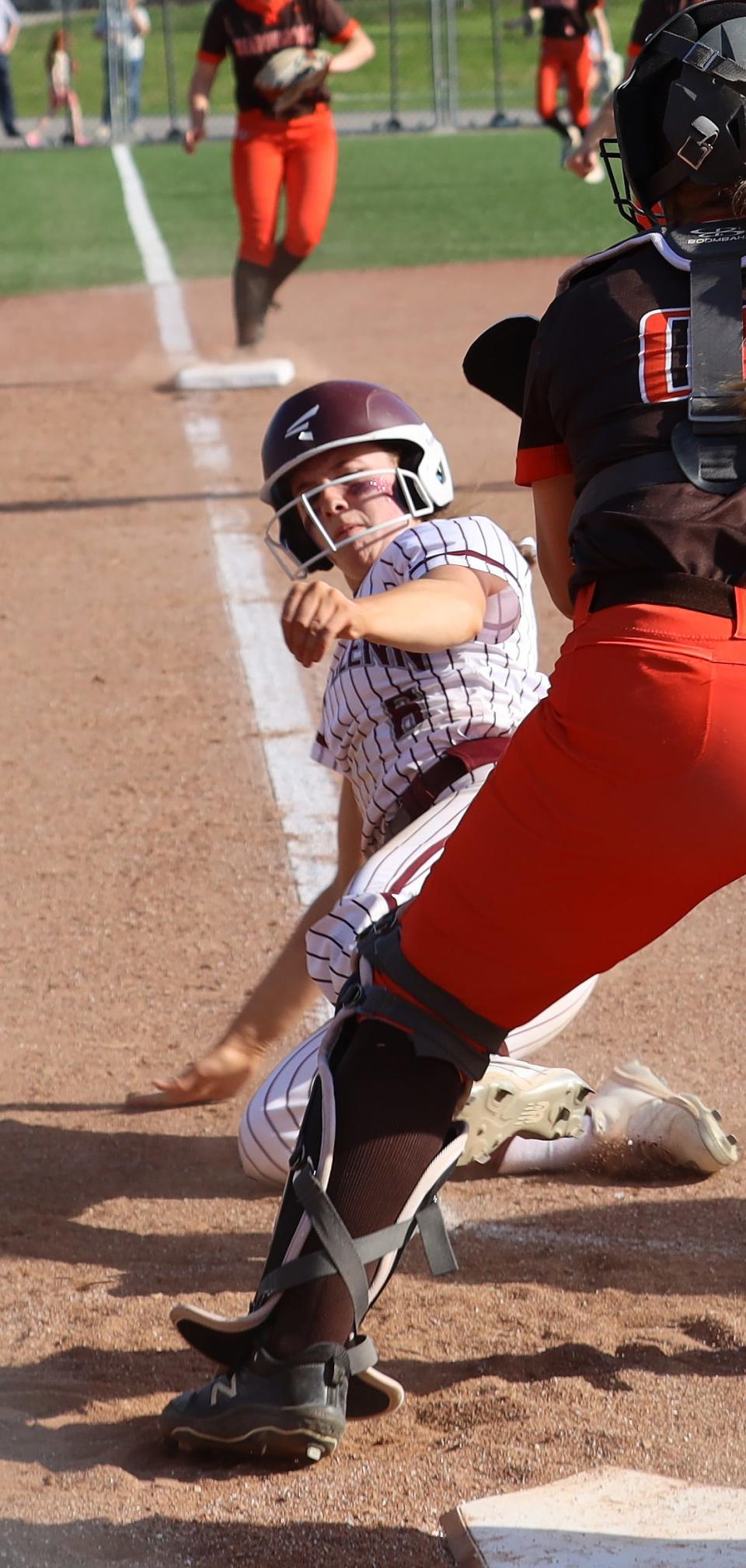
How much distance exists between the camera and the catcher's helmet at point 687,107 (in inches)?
81.0

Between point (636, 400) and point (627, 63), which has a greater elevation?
point (636, 400)

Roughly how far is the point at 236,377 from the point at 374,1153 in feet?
26.7

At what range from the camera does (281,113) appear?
917cm

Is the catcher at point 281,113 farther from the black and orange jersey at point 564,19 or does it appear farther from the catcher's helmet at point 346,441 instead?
the black and orange jersey at point 564,19

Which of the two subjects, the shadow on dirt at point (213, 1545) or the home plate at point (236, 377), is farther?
the home plate at point (236, 377)

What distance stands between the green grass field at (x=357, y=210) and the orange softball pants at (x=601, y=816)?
1278 centimetres

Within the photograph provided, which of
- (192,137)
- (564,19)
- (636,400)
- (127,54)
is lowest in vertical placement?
(127,54)

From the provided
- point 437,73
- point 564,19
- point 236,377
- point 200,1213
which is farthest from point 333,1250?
point 437,73

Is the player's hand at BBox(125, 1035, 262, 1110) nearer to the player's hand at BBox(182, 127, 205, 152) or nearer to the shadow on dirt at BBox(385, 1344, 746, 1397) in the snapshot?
the shadow on dirt at BBox(385, 1344, 746, 1397)

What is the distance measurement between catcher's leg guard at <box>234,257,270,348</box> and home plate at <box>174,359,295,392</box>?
264 mm

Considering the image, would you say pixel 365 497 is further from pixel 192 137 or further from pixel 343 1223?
pixel 192 137

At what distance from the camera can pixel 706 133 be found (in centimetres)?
205

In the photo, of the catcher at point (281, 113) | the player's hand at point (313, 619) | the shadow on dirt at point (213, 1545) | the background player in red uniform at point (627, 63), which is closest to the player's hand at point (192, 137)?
the catcher at point (281, 113)

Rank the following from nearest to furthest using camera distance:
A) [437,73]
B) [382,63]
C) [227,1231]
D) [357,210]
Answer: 1. [227,1231]
2. [357,210]
3. [437,73]
4. [382,63]
